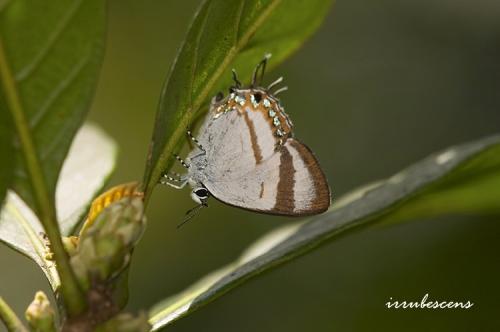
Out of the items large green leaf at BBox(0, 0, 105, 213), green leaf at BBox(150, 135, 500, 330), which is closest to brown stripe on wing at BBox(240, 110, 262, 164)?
green leaf at BBox(150, 135, 500, 330)

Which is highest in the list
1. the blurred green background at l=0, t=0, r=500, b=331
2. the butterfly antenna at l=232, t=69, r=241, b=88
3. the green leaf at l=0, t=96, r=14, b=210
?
the green leaf at l=0, t=96, r=14, b=210

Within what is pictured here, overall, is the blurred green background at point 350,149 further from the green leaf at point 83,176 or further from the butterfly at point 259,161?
the green leaf at point 83,176

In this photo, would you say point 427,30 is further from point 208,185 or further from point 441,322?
point 208,185

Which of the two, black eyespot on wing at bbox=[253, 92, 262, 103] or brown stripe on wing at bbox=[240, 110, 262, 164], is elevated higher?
Answer: black eyespot on wing at bbox=[253, 92, 262, 103]

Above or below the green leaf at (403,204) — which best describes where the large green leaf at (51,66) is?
above

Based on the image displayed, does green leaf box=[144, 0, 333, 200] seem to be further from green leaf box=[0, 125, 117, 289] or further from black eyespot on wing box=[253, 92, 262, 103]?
black eyespot on wing box=[253, 92, 262, 103]

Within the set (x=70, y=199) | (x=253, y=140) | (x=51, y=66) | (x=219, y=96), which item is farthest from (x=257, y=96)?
(x=51, y=66)

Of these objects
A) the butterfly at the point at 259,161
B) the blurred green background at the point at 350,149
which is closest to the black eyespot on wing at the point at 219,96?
the butterfly at the point at 259,161
